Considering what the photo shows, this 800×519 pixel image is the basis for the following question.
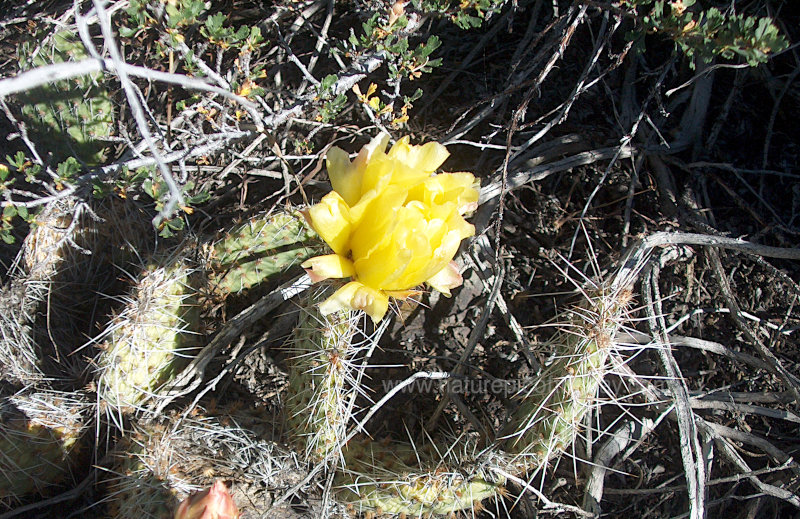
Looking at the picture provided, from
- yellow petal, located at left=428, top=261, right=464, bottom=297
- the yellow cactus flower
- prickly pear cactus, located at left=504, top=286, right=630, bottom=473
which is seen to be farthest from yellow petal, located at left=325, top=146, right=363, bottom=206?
prickly pear cactus, located at left=504, top=286, right=630, bottom=473

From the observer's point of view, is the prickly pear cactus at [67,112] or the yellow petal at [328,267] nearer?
the yellow petal at [328,267]

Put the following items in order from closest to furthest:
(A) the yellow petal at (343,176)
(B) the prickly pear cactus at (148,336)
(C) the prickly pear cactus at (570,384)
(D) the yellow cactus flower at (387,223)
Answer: (D) the yellow cactus flower at (387,223), (A) the yellow petal at (343,176), (C) the prickly pear cactus at (570,384), (B) the prickly pear cactus at (148,336)

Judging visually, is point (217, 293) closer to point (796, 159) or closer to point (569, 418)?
point (569, 418)

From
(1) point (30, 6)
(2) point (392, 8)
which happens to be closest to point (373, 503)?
(2) point (392, 8)

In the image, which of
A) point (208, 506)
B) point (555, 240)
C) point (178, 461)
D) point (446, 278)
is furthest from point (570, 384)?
point (178, 461)

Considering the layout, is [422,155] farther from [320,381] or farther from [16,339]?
[16,339]

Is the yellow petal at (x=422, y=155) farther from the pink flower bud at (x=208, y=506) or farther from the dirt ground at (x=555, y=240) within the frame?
the pink flower bud at (x=208, y=506)

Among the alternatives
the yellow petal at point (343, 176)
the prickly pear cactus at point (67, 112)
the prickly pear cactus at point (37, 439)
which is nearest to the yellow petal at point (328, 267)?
the yellow petal at point (343, 176)
